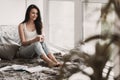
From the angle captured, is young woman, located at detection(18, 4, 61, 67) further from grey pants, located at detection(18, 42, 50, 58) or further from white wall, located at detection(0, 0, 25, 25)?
white wall, located at detection(0, 0, 25, 25)

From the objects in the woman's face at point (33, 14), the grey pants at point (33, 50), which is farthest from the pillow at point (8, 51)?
the woman's face at point (33, 14)

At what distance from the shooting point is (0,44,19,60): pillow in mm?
3434

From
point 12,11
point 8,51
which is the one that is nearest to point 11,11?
point 12,11

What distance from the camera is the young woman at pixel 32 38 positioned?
3.41 m

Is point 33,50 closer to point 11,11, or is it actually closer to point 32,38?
point 32,38

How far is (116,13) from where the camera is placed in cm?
80

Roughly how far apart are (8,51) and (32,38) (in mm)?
396

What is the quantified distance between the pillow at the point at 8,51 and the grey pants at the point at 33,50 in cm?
10

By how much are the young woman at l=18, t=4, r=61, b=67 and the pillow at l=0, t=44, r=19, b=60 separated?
0.10 meters

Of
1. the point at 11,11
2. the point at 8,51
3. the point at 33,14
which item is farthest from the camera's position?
the point at 11,11

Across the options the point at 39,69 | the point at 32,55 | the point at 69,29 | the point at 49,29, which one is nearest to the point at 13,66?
the point at 39,69

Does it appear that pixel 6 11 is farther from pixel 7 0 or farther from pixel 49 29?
pixel 49 29

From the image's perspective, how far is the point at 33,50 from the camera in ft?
11.4

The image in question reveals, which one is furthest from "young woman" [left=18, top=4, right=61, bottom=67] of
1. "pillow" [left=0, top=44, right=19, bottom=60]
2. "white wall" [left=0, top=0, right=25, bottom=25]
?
"white wall" [left=0, top=0, right=25, bottom=25]
